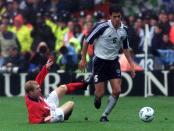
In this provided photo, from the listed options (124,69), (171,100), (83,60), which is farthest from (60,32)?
(83,60)

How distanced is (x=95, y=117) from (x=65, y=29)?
11.1 meters

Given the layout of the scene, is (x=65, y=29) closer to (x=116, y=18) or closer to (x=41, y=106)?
(x=116, y=18)

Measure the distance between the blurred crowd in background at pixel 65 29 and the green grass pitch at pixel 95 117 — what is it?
2.04m

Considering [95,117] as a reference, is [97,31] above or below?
above

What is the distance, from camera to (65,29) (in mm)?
29453

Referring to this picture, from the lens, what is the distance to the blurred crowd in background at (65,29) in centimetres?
2756

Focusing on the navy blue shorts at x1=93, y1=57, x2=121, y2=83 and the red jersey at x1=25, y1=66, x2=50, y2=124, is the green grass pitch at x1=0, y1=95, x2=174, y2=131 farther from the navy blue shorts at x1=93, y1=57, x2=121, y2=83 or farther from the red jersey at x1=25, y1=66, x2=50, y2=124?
the navy blue shorts at x1=93, y1=57, x2=121, y2=83

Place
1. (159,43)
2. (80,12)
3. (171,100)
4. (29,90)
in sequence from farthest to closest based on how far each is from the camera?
(80,12) → (159,43) → (171,100) → (29,90)

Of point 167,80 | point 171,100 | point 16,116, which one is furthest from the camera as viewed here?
point 167,80

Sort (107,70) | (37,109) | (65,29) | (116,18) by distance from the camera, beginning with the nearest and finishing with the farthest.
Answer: (37,109) < (116,18) < (107,70) < (65,29)

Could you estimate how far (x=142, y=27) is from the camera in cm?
2970

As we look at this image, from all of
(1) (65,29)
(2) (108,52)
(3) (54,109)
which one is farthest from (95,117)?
(1) (65,29)

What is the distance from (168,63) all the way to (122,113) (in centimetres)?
768

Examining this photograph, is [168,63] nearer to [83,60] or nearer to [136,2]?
[136,2]
